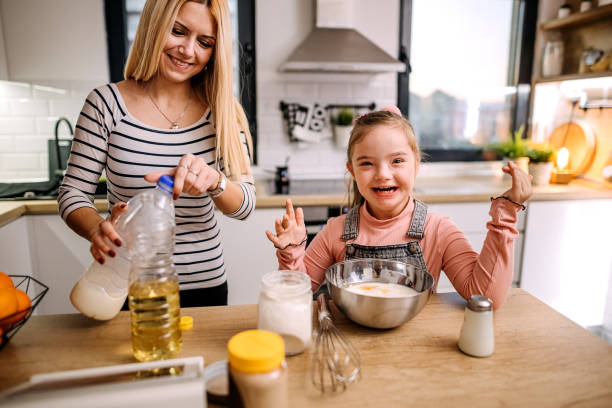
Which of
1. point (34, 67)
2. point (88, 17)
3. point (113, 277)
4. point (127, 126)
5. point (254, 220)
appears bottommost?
point (254, 220)

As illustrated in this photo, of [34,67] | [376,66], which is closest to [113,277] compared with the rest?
[376,66]

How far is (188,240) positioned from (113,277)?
0.45 metres

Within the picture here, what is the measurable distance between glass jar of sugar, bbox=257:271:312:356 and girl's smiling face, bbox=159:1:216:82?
0.68 meters

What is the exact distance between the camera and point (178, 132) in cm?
123

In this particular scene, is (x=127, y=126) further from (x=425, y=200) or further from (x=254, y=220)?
(x=425, y=200)

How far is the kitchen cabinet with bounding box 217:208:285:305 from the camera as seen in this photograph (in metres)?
2.14

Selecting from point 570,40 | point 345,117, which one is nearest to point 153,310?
point 345,117

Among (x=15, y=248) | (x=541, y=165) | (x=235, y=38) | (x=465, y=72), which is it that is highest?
(x=235, y=38)

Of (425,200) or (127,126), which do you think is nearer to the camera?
(127,126)

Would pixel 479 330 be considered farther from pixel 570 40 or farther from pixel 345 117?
pixel 570 40

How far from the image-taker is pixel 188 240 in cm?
128

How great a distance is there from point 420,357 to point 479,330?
115 mm

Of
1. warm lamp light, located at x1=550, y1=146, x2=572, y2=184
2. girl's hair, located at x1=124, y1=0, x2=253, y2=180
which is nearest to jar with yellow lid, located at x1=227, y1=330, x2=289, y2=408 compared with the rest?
girl's hair, located at x1=124, y1=0, x2=253, y2=180

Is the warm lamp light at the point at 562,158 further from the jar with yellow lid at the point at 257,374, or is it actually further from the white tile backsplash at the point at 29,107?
the white tile backsplash at the point at 29,107
